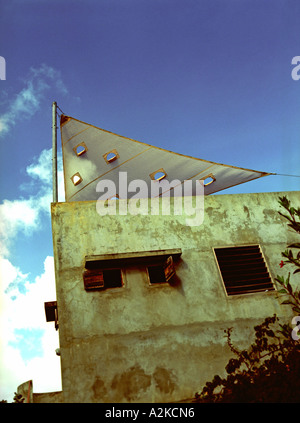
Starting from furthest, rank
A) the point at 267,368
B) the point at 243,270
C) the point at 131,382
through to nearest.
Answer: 1. the point at 243,270
2. the point at 131,382
3. the point at 267,368

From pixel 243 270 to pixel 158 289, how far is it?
2.08 metres

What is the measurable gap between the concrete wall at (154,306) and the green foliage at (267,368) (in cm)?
27

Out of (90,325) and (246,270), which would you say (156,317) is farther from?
(246,270)

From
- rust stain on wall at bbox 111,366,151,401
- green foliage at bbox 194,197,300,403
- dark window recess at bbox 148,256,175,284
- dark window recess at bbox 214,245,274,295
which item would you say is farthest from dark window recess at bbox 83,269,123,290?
green foliage at bbox 194,197,300,403

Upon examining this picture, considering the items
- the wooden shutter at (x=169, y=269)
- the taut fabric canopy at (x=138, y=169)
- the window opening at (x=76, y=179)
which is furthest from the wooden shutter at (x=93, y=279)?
the window opening at (x=76, y=179)

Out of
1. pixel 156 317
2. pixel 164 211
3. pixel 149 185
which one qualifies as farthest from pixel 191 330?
pixel 149 185

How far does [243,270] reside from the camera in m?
7.20

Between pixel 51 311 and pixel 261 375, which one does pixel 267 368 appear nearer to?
pixel 261 375

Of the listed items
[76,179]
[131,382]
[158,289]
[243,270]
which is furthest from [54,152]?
[131,382]

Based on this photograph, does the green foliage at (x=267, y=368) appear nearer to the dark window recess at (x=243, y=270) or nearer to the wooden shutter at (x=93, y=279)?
the dark window recess at (x=243, y=270)

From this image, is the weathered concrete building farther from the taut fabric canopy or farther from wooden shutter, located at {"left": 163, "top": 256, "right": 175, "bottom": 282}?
the taut fabric canopy

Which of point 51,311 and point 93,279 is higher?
point 93,279

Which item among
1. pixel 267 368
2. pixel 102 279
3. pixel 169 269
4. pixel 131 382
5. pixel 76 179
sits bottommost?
pixel 131 382

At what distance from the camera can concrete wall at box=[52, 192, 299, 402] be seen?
5824mm
